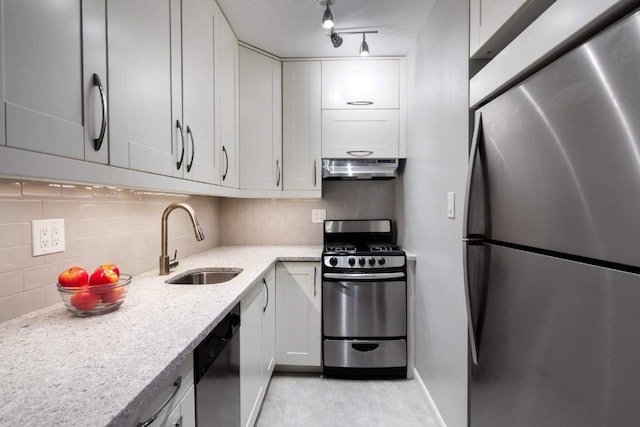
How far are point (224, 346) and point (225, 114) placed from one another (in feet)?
4.80

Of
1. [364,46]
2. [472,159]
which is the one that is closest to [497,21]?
[472,159]

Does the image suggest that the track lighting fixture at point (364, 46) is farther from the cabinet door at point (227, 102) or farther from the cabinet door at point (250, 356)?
the cabinet door at point (250, 356)

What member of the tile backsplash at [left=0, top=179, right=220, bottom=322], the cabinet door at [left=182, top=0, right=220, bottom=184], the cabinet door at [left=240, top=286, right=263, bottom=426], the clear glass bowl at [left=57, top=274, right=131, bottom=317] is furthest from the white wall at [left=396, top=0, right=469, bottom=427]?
the tile backsplash at [left=0, top=179, right=220, bottom=322]

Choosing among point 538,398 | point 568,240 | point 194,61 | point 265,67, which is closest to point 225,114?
point 194,61

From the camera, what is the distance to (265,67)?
7.89 ft

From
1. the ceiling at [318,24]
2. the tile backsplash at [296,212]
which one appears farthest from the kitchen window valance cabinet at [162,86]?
the tile backsplash at [296,212]

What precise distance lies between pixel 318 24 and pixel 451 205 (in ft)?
4.78

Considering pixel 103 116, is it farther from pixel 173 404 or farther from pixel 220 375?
pixel 220 375

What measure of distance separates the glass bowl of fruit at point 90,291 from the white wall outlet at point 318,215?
75.0 inches

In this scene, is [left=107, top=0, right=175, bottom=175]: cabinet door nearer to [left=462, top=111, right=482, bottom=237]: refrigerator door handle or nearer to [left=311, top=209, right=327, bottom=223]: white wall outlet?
[left=462, top=111, right=482, bottom=237]: refrigerator door handle

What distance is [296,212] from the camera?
9.27 ft

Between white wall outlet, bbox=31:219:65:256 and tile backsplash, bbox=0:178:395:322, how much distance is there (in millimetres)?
17

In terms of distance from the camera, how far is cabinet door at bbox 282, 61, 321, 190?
2.49m

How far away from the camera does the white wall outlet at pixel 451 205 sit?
152cm
